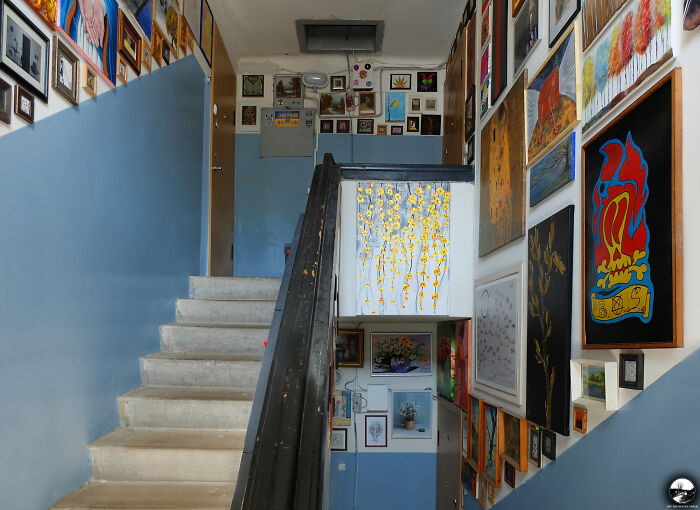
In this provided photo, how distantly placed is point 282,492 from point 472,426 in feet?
9.63

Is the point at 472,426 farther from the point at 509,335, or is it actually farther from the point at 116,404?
the point at 116,404

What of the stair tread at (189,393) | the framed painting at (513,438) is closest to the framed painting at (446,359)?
the framed painting at (513,438)

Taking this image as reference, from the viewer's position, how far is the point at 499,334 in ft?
10.6

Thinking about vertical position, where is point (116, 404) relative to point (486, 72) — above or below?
below

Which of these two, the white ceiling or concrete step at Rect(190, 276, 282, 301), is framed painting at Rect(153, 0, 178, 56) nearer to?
the white ceiling

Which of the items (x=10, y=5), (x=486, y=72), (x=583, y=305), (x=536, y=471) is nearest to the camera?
(x=10, y=5)

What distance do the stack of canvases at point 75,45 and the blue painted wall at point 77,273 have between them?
0.36 feet

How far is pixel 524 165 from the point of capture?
9.43 feet

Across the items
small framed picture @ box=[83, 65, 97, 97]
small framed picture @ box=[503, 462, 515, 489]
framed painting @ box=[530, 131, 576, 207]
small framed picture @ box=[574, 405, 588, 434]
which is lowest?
small framed picture @ box=[503, 462, 515, 489]

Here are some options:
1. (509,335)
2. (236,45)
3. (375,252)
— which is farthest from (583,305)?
(236,45)

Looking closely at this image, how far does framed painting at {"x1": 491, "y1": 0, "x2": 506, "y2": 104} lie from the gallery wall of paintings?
2.07 metres

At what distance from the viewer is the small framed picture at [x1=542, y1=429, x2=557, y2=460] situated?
2410 mm

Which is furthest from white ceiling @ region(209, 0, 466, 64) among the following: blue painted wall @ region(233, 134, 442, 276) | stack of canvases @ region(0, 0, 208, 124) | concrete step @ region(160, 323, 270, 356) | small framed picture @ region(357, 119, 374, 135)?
concrete step @ region(160, 323, 270, 356)

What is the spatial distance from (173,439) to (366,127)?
4.15 m
